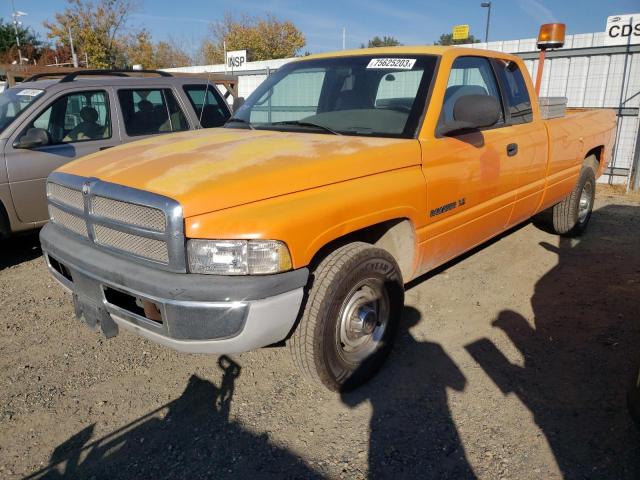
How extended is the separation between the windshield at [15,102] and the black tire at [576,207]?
583 cm

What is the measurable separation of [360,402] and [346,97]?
215cm

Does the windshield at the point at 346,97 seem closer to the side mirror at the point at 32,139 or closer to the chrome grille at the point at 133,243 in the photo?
the chrome grille at the point at 133,243

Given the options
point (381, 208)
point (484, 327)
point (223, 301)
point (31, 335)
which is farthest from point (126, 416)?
point (484, 327)

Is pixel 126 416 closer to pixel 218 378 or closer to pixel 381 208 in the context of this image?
pixel 218 378

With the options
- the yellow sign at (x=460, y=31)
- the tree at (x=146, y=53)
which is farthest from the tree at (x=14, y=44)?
the yellow sign at (x=460, y=31)

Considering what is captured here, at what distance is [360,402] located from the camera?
9.49ft

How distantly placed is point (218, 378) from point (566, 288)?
10.5ft

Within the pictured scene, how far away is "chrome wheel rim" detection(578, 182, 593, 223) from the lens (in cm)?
587

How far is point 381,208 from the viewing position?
9.20 ft

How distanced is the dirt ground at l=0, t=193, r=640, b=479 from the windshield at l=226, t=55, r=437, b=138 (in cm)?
156

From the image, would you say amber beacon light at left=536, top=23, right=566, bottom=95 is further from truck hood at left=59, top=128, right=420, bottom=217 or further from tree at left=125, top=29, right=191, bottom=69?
tree at left=125, top=29, right=191, bottom=69

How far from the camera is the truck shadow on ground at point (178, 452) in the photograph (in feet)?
7.78

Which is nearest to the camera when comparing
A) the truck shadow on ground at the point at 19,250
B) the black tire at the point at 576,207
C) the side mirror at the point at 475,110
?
the side mirror at the point at 475,110

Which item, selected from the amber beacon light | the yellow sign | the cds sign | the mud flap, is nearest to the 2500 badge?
the mud flap
